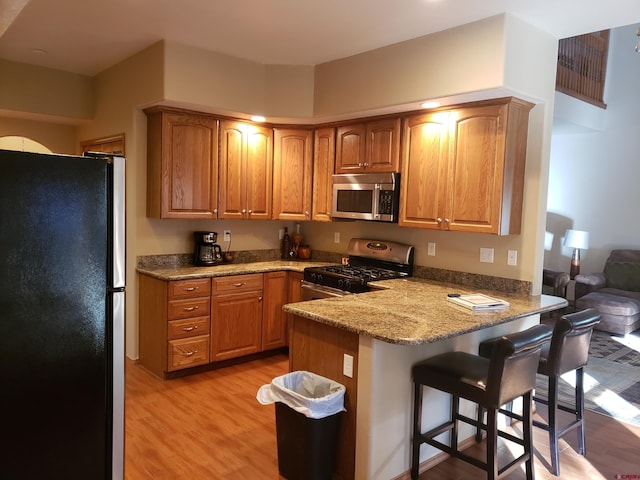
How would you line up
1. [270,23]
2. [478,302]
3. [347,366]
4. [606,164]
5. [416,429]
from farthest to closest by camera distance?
[606,164], [270,23], [478,302], [416,429], [347,366]

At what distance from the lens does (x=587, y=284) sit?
6434mm

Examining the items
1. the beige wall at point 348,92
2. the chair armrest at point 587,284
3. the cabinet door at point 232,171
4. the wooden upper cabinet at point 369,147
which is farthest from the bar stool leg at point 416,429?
the chair armrest at point 587,284

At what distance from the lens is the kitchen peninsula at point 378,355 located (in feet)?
7.66

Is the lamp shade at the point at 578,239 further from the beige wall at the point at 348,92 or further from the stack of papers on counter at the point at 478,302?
the stack of papers on counter at the point at 478,302

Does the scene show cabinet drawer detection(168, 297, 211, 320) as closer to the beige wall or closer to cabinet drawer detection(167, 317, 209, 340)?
cabinet drawer detection(167, 317, 209, 340)

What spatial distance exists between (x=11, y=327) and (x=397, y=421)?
6.05 ft

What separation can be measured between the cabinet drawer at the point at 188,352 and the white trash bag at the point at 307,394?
5.41ft

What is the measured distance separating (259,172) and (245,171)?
6.1 inches

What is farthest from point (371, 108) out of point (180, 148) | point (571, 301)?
point (571, 301)

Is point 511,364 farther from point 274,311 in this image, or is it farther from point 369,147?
point 274,311

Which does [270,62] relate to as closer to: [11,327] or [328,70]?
[328,70]

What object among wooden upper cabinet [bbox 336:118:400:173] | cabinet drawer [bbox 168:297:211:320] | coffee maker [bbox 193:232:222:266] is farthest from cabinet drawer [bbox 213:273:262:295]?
wooden upper cabinet [bbox 336:118:400:173]

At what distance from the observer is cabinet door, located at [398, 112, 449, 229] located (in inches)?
140

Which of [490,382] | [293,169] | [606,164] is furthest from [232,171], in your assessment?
[606,164]
